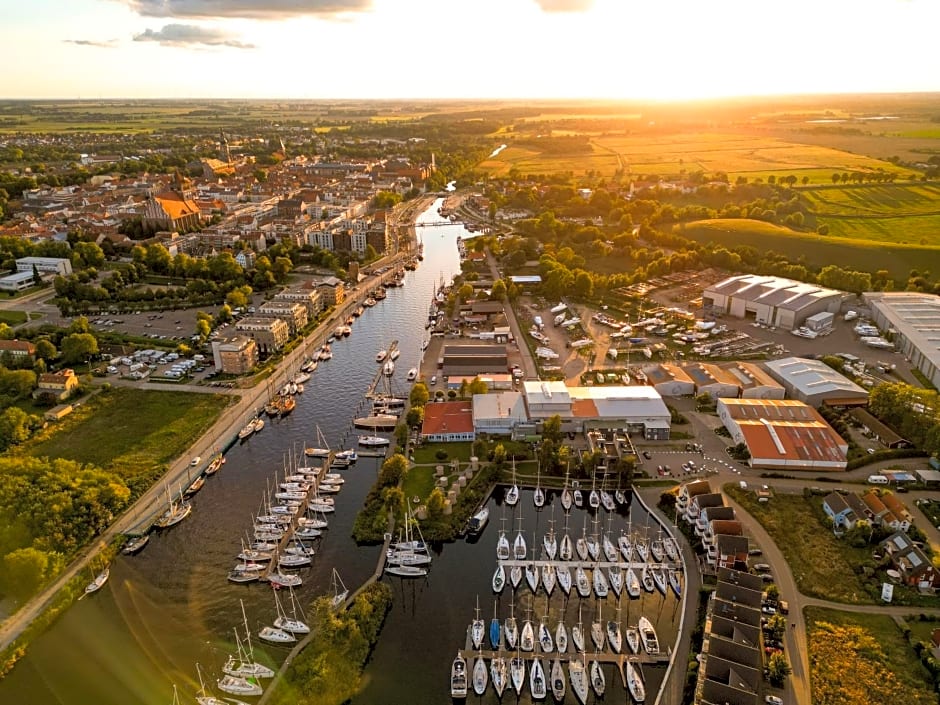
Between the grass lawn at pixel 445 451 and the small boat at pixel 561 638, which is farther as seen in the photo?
Result: the grass lawn at pixel 445 451

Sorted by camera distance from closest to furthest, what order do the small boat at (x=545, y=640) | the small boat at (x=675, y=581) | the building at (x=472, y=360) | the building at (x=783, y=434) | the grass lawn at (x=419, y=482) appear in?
the small boat at (x=545, y=640) → the small boat at (x=675, y=581) → the grass lawn at (x=419, y=482) → the building at (x=783, y=434) → the building at (x=472, y=360)

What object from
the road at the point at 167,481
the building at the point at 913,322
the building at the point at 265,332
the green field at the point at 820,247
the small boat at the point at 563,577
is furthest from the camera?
the green field at the point at 820,247

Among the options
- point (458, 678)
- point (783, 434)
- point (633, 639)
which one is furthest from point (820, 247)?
point (458, 678)

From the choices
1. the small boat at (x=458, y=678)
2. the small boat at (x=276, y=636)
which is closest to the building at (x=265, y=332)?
the small boat at (x=276, y=636)

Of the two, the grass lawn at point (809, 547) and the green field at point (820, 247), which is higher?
the green field at point (820, 247)

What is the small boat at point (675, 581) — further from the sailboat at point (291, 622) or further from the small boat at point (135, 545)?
the small boat at point (135, 545)

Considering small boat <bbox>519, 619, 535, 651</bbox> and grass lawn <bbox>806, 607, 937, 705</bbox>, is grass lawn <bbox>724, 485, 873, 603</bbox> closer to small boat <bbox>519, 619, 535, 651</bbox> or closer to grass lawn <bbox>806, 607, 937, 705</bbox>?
grass lawn <bbox>806, 607, 937, 705</bbox>
